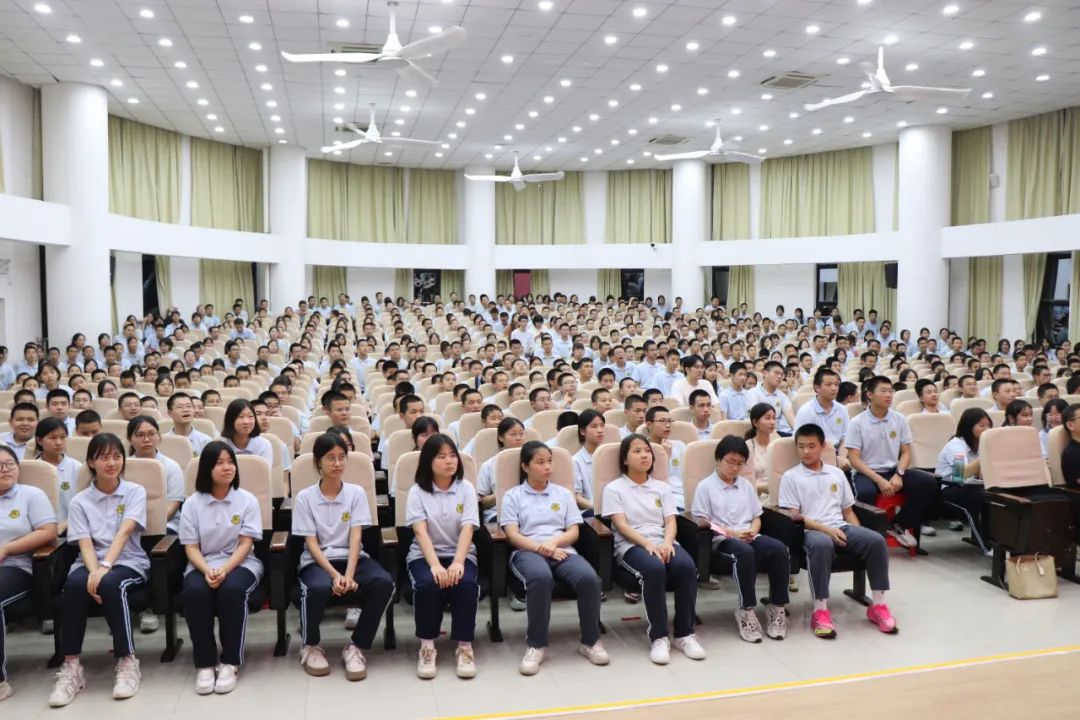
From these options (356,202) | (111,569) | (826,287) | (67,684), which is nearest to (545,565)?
(111,569)

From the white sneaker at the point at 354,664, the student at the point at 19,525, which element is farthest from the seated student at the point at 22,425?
the white sneaker at the point at 354,664

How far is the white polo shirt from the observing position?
4328 millimetres

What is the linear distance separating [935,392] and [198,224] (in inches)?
667

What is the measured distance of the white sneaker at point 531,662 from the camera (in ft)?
12.5

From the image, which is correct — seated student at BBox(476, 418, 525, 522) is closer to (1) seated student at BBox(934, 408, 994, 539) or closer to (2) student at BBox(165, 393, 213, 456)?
(2) student at BBox(165, 393, 213, 456)

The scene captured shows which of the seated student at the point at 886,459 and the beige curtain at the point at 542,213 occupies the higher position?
the beige curtain at the point at 542,213

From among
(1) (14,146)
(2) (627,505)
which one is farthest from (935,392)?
(1) (14,146)

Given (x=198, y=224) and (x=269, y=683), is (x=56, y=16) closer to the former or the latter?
(x=198, y=224)

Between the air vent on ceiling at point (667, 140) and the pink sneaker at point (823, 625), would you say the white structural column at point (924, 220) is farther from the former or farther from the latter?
the pink sneaker at point (823, 625)

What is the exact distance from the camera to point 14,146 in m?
13.5

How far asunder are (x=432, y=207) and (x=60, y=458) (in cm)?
1938

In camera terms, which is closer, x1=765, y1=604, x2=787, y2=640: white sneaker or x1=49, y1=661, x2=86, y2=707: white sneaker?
x1=49, y1=661, x2=86, y2=707: white sneaker

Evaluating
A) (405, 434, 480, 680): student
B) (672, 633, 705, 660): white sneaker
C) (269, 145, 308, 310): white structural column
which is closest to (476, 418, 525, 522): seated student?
(405, 434, 480, 680): student

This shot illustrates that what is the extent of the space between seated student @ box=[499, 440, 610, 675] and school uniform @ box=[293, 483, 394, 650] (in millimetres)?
697
